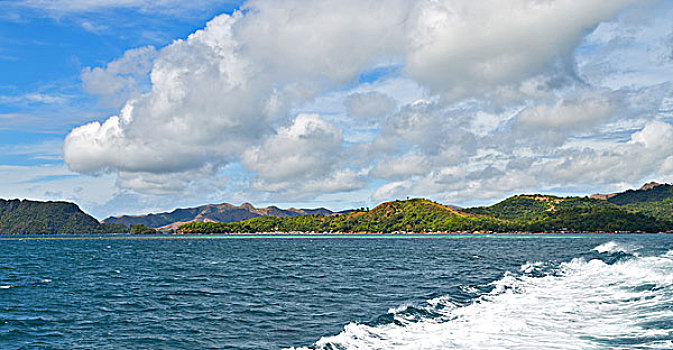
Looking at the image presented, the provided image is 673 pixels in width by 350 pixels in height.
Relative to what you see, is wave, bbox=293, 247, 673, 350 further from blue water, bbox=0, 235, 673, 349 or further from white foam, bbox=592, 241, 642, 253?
white foam, bbox=592, 241, 642, 253

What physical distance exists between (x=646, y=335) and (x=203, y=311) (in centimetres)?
2389

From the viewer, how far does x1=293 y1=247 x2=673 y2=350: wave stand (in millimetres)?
21984

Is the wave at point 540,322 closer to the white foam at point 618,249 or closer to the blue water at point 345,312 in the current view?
the blue water at point 345,312

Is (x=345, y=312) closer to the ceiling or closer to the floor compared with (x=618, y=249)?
closer to the floor

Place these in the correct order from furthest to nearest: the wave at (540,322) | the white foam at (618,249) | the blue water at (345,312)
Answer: the white foam at (618,249)
the blue water at (345,312)
the wave at (540,322)

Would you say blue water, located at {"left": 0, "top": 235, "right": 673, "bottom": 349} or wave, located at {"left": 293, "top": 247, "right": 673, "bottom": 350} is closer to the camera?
wave, located at {"left": 293, "top": 247, "right": 673, "bottom": 350}

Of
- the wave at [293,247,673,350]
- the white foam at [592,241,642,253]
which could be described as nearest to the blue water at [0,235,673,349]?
the wave at [293,247,673,350]

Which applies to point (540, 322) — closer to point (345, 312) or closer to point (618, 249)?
point (345, 312)

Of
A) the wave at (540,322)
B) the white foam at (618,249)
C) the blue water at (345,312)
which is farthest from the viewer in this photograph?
the white foam at (618,249)

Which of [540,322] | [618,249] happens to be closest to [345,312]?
[540,322]

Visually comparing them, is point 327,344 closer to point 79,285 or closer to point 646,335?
point 646,335

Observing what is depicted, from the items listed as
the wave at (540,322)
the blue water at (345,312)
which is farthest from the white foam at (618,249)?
the wave at (540,322)

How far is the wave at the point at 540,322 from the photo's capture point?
21984mm

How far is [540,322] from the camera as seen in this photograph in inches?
1048
